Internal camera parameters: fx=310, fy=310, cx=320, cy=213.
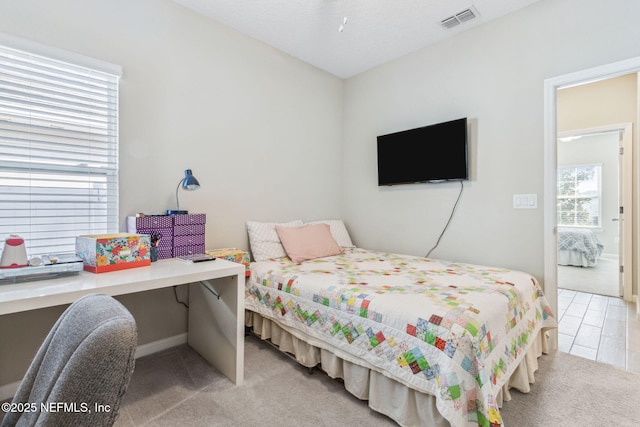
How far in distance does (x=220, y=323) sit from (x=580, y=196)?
24.4 feet

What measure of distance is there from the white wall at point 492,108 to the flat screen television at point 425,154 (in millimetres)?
129

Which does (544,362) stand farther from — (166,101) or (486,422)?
(166,101)

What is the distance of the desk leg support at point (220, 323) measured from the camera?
6.06 feet

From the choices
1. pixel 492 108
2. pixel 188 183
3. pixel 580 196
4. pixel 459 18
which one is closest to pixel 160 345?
pixel 188 183

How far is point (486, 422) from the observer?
1.23 m

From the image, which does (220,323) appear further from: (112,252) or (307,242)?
(307,242)

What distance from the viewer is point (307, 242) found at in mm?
2846

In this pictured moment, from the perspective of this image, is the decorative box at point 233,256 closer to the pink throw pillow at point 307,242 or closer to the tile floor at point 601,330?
the pink throw pillow at point 307,242

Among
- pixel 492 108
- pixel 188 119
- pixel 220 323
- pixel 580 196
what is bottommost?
pixel 220 323

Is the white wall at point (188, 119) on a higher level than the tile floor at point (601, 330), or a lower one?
higher

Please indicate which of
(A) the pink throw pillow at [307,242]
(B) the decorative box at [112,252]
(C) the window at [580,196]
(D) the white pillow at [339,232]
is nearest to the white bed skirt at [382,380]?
(A) the pink throw pillow at [307,242]

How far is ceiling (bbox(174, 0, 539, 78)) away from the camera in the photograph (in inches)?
93.3

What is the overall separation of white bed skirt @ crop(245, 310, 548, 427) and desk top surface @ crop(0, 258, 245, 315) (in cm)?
70

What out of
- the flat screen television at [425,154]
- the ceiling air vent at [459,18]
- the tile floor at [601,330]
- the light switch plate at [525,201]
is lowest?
the tile floor at [601,330]
